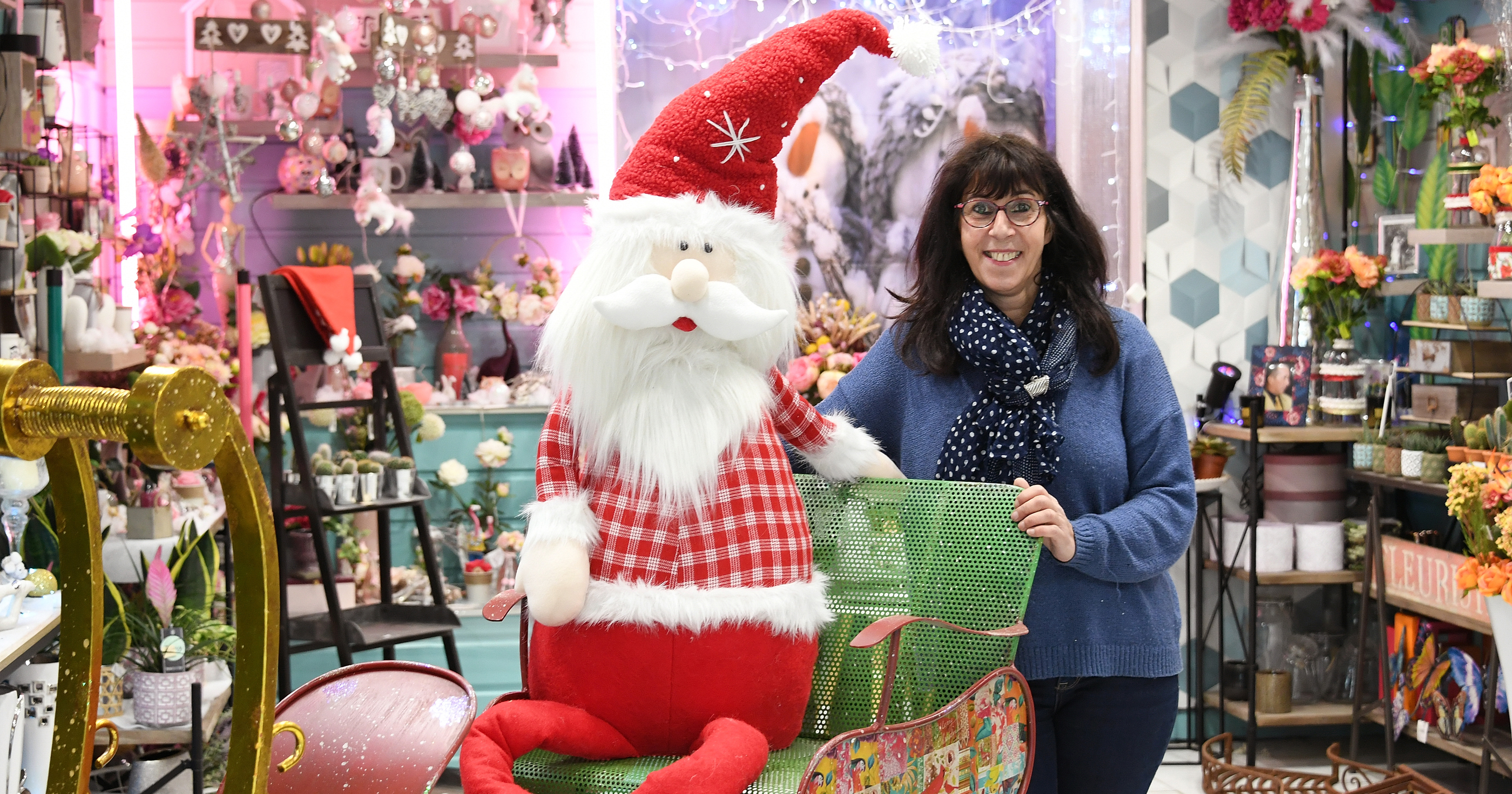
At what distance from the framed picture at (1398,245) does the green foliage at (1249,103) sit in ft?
1.48

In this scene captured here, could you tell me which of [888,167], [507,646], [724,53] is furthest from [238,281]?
[888,167]

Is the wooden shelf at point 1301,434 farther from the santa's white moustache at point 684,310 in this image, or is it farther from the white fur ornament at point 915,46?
the santa's white moustache at point 684,310

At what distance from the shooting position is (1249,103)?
3.95 metres

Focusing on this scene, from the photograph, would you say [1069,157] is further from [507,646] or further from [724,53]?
[507,646]

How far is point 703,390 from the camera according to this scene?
177 centimetres

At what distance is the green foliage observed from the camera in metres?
3.95

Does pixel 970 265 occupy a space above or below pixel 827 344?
above

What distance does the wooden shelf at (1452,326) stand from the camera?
3350 mm

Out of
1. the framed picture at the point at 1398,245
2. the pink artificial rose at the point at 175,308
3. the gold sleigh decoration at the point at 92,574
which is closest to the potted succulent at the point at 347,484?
the pink artificial rose at the point at 175,308

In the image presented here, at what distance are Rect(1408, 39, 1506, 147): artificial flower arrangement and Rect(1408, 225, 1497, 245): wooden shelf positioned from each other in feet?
0.77

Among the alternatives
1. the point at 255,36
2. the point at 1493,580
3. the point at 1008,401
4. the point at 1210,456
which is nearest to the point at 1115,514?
the point at 1008,401

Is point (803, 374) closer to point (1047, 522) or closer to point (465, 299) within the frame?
point (465, 299)

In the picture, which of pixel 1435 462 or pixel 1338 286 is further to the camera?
pixel 1338 286

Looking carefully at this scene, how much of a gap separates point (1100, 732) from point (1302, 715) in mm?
2290
